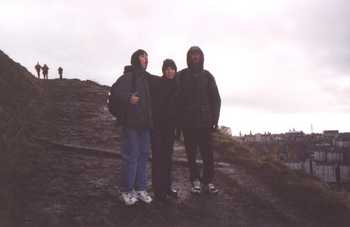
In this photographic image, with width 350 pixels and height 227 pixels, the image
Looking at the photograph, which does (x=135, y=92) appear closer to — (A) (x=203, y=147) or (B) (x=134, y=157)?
(B) (x=134, y=157)

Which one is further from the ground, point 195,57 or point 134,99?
point 195,57

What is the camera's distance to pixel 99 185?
8461 millimetres

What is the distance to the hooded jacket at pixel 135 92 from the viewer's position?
24.4ft

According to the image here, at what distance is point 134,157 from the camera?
7461 mm

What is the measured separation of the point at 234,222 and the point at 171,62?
270 cm

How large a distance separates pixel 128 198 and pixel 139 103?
1.47 meters

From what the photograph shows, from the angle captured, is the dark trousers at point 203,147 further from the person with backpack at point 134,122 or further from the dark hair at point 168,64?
the dark hair at point 168,64

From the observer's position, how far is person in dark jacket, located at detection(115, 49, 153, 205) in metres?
7.44

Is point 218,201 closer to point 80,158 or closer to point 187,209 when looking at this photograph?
point 187,209

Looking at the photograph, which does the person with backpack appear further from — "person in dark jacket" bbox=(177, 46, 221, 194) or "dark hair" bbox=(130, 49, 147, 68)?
"person in dark jacket" bbox=(177, 46, 221, 194)

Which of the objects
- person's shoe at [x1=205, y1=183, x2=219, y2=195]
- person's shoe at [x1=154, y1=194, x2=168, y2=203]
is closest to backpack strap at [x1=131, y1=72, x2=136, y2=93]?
person's shoe at [x1=154, y1=194, x2=168, y2=203]

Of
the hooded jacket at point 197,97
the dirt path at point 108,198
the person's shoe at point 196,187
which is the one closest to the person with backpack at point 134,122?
the dirt path at point 108,198

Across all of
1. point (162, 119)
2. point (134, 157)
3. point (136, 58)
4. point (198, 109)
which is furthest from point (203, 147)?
point (136, 58)

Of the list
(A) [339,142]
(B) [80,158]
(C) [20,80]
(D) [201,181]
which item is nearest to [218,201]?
(D) [201,181]
